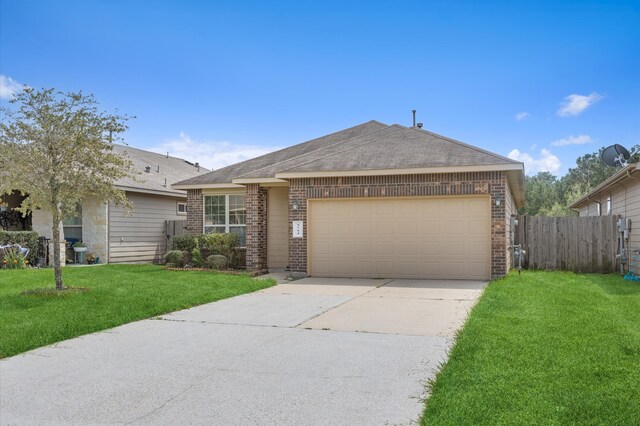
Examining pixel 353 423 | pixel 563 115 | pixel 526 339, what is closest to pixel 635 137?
pixel 563 115

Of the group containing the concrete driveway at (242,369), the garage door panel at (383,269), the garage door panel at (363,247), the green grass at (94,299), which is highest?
the garage door panel at (363,247)

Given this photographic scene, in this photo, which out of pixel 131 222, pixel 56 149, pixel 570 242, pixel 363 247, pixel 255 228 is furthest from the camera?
pixel 131 222

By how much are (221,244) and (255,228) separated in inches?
48.6

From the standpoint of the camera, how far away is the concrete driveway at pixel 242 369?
390cm

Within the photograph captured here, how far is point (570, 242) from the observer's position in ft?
48.5

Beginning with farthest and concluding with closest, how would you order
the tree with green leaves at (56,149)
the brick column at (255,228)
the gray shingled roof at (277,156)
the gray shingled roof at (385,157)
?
the gray shingled roof at (277,156) < the brick column at (255,228) < the gray shingled roof at (385,157) < the tree with green leaves at (56,149)

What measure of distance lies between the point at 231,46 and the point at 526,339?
11232mm

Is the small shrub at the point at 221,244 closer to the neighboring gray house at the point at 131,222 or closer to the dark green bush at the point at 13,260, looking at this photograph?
the neighboring gray house at the point at 131,222

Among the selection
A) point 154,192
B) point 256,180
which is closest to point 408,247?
point 256,180

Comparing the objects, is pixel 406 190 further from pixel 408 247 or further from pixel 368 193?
pixel 408 247

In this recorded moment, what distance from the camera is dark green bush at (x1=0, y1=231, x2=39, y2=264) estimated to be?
15648 mm

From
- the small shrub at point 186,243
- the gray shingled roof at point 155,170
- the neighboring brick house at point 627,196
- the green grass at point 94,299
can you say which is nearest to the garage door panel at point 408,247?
the green grass at point 94,299

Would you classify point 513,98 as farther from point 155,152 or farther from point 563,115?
point 155,152

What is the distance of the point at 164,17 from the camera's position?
12250 millimetres
